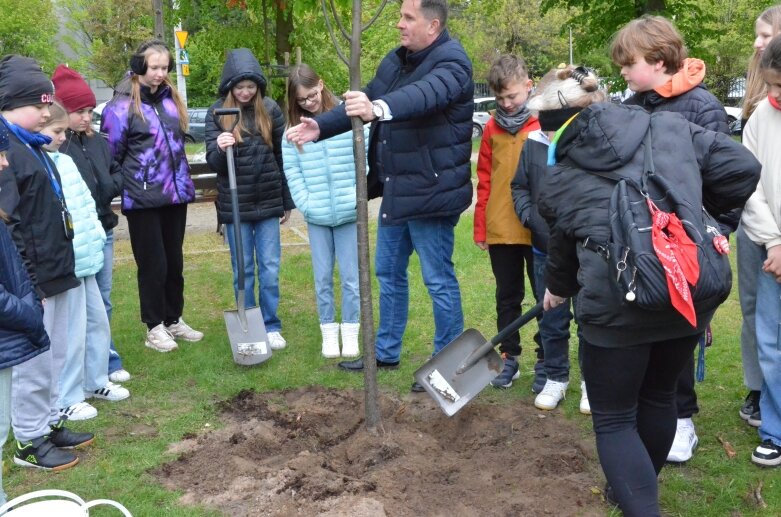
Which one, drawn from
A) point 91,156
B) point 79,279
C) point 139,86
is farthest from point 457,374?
point 139,86

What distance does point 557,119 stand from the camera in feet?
14.4

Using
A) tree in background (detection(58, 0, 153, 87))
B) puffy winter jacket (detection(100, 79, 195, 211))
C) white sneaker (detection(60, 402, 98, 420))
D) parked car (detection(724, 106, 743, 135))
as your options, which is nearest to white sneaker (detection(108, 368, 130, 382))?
white sneaker (detection(60, 402, 98, 420))

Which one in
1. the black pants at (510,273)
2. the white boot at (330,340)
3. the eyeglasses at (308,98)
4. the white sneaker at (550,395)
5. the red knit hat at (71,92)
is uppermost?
the red knit hat at (71,92)

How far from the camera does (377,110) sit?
160 inches

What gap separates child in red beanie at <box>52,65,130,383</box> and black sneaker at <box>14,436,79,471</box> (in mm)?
1234

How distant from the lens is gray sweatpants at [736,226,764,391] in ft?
14.3

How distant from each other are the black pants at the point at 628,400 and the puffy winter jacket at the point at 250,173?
3383 millimetres

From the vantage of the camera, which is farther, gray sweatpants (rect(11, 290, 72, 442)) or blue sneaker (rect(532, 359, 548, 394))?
blue sneaker (rect(532, 359, 548, 394))

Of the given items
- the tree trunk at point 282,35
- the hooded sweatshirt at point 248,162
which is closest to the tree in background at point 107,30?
the tree trunk at point 282,35

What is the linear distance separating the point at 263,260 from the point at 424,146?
1.86 meters

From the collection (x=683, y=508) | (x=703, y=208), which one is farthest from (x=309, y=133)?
(x=683, y=508)

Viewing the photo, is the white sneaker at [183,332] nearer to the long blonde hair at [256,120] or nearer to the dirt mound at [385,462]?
the dirt mound at [385,462]

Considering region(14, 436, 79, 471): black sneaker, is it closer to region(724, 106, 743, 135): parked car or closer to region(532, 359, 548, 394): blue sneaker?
region(532, 359, 548, 394): blue sneaker

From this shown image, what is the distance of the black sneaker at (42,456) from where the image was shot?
438 cm
